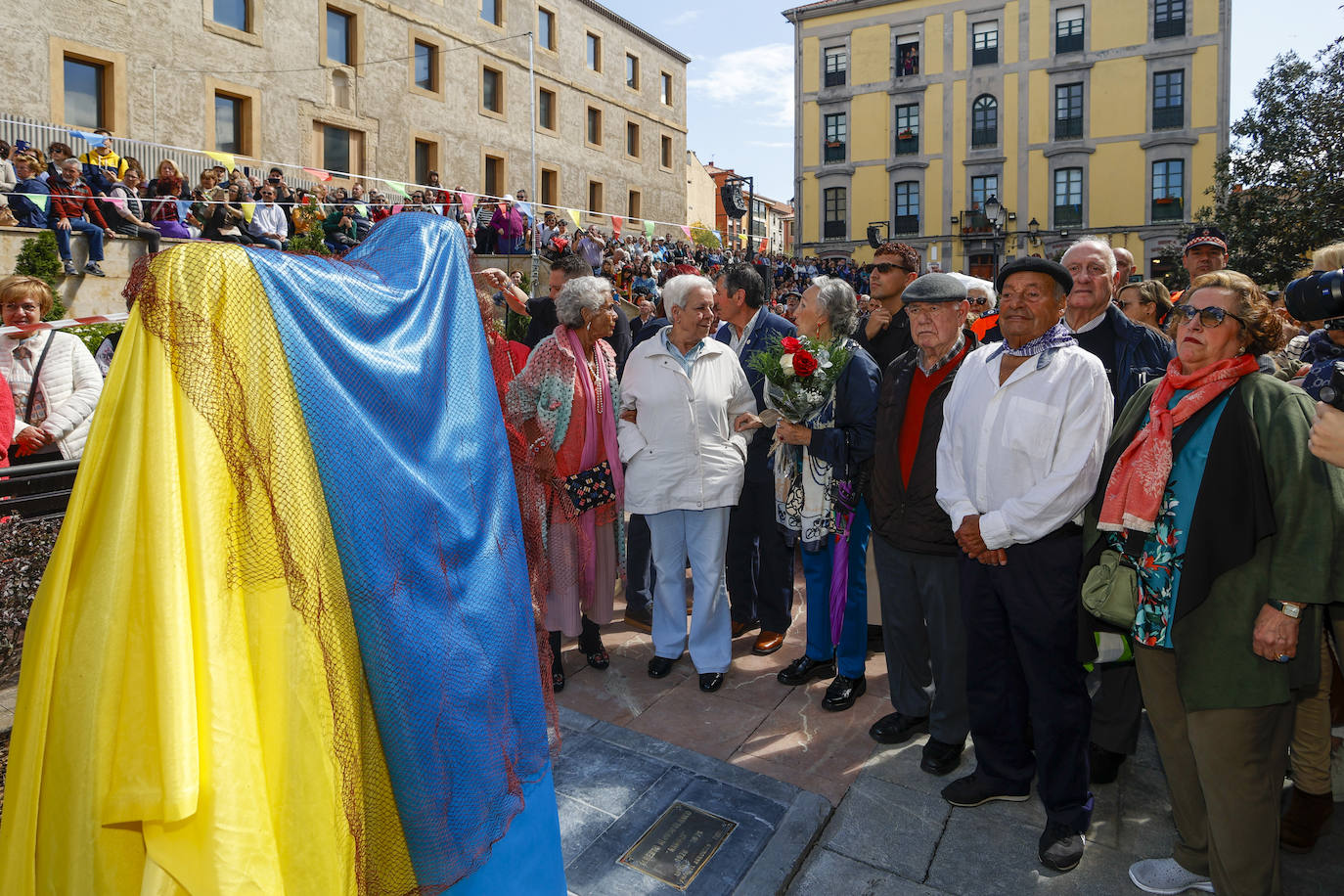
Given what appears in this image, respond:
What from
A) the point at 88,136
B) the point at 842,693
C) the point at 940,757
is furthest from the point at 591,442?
the point at 88,136

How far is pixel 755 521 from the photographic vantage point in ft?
15.9

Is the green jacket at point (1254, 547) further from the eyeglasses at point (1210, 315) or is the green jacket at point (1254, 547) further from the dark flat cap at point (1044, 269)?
the dark flat cap at point (1044, 269)

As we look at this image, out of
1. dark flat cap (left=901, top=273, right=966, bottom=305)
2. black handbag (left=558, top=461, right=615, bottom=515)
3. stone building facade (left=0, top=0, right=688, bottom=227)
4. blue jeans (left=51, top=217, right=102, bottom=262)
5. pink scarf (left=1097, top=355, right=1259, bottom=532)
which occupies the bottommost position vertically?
black handbag (left=558, top=461, right=615, bottom=515)

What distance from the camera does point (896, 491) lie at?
11.7ft

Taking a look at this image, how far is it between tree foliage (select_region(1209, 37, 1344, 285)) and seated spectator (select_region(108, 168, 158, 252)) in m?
17.6

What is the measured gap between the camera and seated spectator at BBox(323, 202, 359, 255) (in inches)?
631

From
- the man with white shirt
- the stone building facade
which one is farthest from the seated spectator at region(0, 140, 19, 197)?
the man with white shirt

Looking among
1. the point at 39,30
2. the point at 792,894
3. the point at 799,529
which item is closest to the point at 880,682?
the point at 799,529

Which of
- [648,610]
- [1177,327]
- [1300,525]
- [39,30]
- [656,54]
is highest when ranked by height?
[656,54]

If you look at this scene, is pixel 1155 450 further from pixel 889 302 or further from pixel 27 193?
pixel 27 193

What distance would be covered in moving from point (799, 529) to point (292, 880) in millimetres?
2964

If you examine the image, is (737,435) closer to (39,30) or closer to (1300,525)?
(1300,525)

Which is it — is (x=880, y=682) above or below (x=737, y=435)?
below

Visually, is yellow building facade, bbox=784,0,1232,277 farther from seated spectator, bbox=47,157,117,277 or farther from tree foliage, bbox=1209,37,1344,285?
seated spectator, bbox=47,157,117,277
